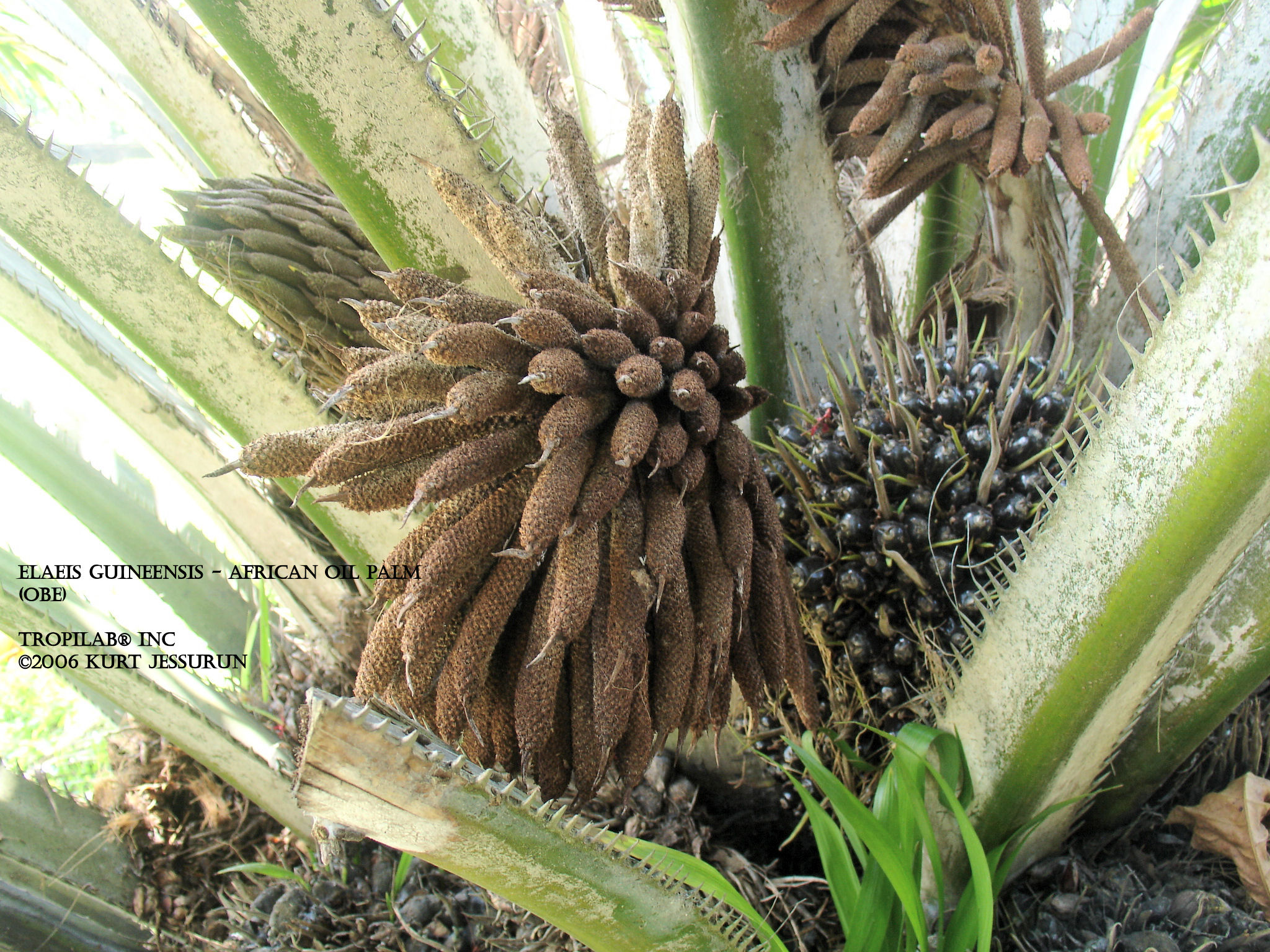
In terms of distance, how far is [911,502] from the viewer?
985mm

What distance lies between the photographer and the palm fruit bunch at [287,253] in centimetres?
102

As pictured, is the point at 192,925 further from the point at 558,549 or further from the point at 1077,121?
the point at 1077,121

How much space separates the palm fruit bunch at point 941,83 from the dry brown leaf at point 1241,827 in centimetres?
78

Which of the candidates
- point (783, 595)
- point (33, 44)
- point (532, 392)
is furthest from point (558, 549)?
point (33, 44)

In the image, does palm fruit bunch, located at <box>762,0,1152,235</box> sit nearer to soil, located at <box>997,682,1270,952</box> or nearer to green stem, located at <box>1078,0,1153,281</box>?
green stem, located at <box>1078,0,1153,281</box>

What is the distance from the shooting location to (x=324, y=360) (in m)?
1.12

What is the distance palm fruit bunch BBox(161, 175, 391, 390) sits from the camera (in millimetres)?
1021

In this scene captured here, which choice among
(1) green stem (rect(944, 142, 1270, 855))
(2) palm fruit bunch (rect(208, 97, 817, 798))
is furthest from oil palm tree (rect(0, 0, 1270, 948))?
(2) palm fruit bunch (rect(208, 97, 817, 798))

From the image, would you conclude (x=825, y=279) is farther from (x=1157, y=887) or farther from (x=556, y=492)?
(x=1157, y=887)

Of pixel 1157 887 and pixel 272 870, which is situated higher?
pixel 1157 887

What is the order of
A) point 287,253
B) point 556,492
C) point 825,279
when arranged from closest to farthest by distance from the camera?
point 556,492 < point 287,253 < point 825,279

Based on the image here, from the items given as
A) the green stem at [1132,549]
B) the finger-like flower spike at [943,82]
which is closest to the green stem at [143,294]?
the finger-like flower spike at [943,82]

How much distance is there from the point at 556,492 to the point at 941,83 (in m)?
0.77

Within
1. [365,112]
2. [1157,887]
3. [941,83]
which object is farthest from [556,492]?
[1157,887]
